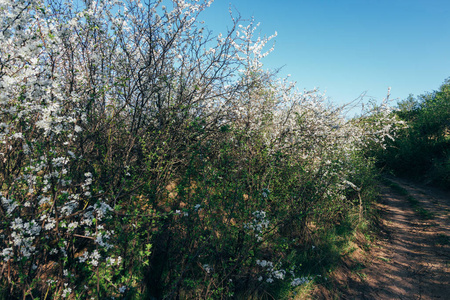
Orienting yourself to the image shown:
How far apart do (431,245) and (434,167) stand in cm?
928

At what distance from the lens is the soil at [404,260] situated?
5.27m

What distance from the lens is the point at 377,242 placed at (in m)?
7.79

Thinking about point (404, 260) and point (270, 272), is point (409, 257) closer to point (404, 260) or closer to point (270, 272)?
point (404, 260)

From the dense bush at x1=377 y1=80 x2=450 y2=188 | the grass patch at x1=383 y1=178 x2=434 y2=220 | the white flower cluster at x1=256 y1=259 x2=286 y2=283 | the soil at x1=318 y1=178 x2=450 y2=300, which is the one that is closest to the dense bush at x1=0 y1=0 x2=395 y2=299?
the white flower cluster at x1=256 y1=259 x2=286 y2=283

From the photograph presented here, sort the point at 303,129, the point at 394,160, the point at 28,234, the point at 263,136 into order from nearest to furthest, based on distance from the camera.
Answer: the point at 28,234 < the point at 263,136 < the point at 303,129 < the point at 394,160

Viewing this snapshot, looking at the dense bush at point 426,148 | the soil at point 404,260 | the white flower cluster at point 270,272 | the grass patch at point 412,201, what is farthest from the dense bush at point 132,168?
the dense bush at point 426,148

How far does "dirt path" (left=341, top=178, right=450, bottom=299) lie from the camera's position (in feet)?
17.4

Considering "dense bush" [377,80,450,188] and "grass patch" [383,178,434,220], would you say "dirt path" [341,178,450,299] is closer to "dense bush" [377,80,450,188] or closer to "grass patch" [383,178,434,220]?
"grass patch" [383,178,434,220]

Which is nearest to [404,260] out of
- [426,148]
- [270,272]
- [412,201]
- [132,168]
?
[270,272]

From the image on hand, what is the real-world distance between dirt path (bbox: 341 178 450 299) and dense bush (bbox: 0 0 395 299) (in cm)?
150

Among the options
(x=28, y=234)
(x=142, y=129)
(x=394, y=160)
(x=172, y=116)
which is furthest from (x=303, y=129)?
(x=394, y=160)

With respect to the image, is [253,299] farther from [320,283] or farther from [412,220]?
[412,220]

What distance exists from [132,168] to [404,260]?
25.7ft

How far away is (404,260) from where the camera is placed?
6660mm
